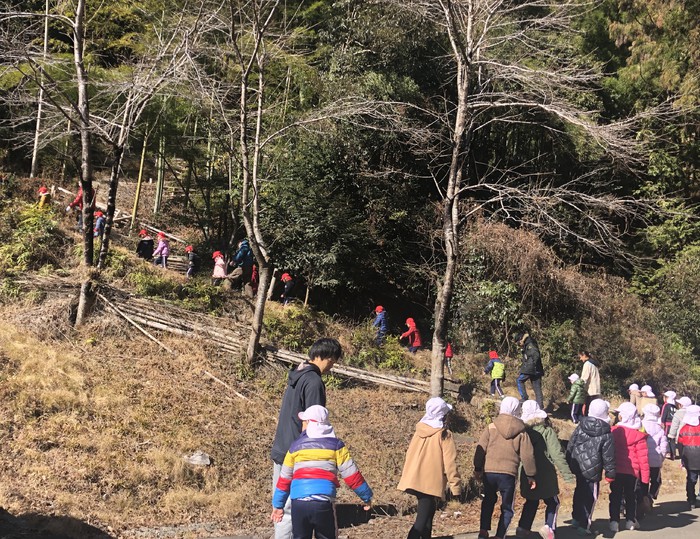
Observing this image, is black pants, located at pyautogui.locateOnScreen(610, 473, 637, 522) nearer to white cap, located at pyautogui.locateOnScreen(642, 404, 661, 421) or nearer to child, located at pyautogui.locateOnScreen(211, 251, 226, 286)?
white cap, located at pyautogui.locateOnScreen(642, 404, 661, 421)

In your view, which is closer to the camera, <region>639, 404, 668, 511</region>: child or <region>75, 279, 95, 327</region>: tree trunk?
<region>639, 404, 668, 511</region>: child

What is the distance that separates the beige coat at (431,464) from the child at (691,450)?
16.6 feet

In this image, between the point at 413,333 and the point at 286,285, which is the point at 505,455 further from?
the point at 286,285

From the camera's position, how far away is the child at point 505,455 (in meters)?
6.41

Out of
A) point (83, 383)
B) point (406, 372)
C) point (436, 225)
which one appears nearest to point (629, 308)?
point (436, 225)

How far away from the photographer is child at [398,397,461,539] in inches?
233

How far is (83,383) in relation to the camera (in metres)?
9.81

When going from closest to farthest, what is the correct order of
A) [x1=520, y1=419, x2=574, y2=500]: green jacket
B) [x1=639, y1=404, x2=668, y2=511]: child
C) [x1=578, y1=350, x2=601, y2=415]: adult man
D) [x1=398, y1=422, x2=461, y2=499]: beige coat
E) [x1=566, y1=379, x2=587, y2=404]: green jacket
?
1. [x1=398, y1=422, x2=461, y2=499]: beige coat
2. [x1=520, y1=419, x2=574, y2=500]: green jacket
3. [x1=639, y1=404, x2=668, y2=511]: child
4. [x1=566, y1=379, x2=587, y2=404]: green jacket
5. [x1=578, y1=350, x2=601, y2=415]: adult man

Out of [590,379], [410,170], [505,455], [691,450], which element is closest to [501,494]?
[505,455]

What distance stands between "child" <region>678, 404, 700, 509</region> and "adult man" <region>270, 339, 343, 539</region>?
6.37 meters

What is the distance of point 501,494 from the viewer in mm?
6613

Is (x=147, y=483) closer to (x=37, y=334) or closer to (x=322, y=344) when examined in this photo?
(x=322, y=344)

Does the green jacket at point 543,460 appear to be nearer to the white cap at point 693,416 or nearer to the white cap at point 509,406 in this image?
the white cap at point 509,406

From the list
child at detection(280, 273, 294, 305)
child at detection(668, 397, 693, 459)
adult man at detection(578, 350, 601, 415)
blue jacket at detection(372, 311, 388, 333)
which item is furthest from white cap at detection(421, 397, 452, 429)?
child at detection(280, 273, 294, 305)
